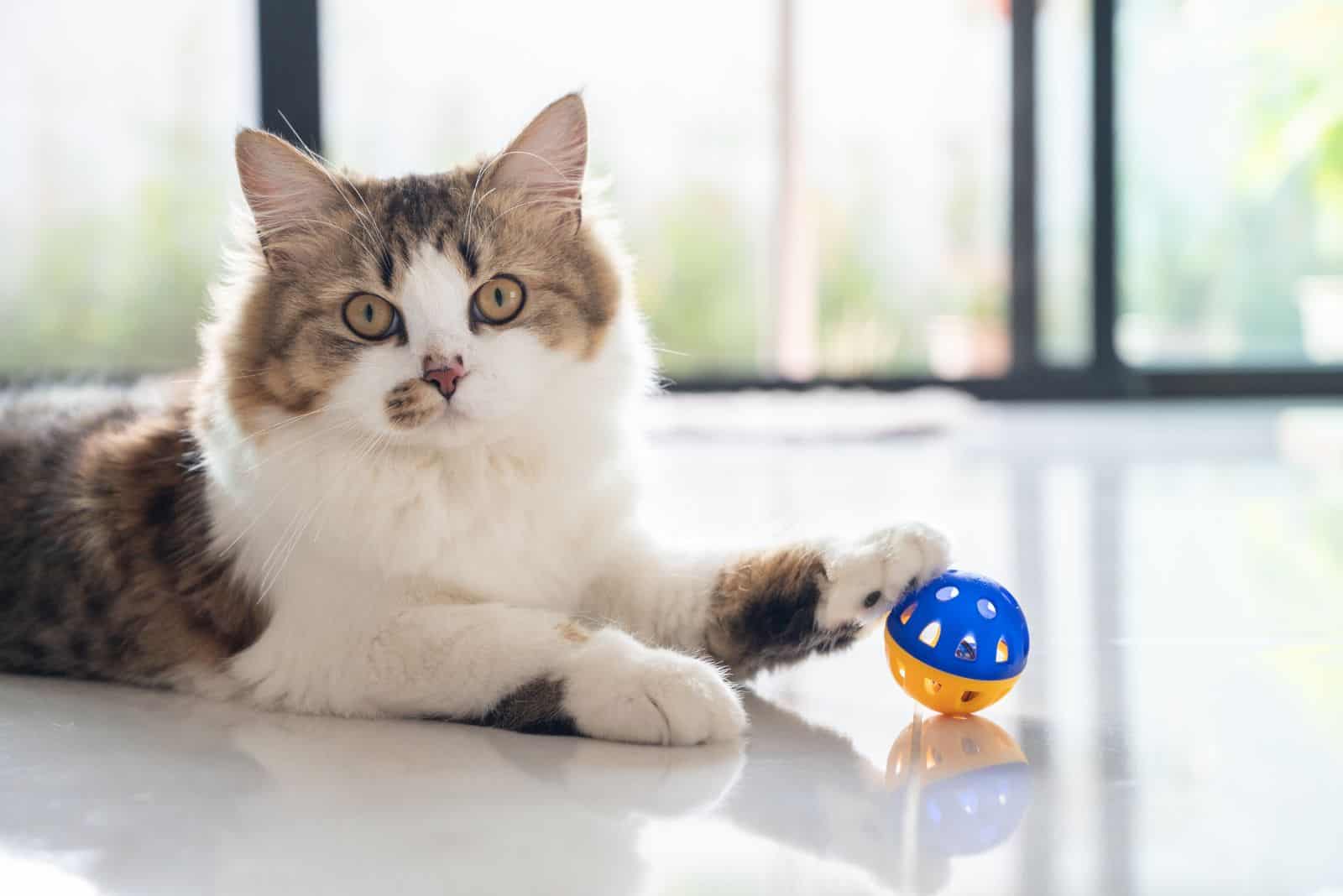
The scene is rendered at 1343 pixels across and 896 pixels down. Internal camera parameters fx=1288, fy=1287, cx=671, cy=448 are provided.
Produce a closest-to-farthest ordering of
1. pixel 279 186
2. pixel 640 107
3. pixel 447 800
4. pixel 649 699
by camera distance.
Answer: pixel 447 800
pixel 649 699
pixel 279 186
pixel 640 107

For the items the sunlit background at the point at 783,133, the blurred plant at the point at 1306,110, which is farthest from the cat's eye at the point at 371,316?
the blurred plant at the point at 1306,110

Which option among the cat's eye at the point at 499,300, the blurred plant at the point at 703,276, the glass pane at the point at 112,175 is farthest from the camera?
the blurred plant at the point at 703,276

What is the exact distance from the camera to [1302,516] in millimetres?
2521

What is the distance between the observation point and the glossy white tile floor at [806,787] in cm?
93

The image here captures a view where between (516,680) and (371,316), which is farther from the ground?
(371,316)

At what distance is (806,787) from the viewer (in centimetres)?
111

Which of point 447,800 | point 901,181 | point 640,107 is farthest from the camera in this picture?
point 901,181

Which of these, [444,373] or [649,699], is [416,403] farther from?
[649,699]

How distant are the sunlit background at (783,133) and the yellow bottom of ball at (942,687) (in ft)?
12.0

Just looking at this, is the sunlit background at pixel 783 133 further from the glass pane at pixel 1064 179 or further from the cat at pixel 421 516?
the cat at pixel 421 516

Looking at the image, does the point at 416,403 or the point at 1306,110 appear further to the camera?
the point at 1306,110

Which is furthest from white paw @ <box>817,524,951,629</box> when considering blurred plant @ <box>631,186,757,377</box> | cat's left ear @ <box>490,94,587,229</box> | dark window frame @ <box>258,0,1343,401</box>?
blurred plant @ <box>631,186,757,377</box>

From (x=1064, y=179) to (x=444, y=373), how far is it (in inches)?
164

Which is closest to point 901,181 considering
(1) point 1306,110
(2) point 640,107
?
(2) point 640,107
